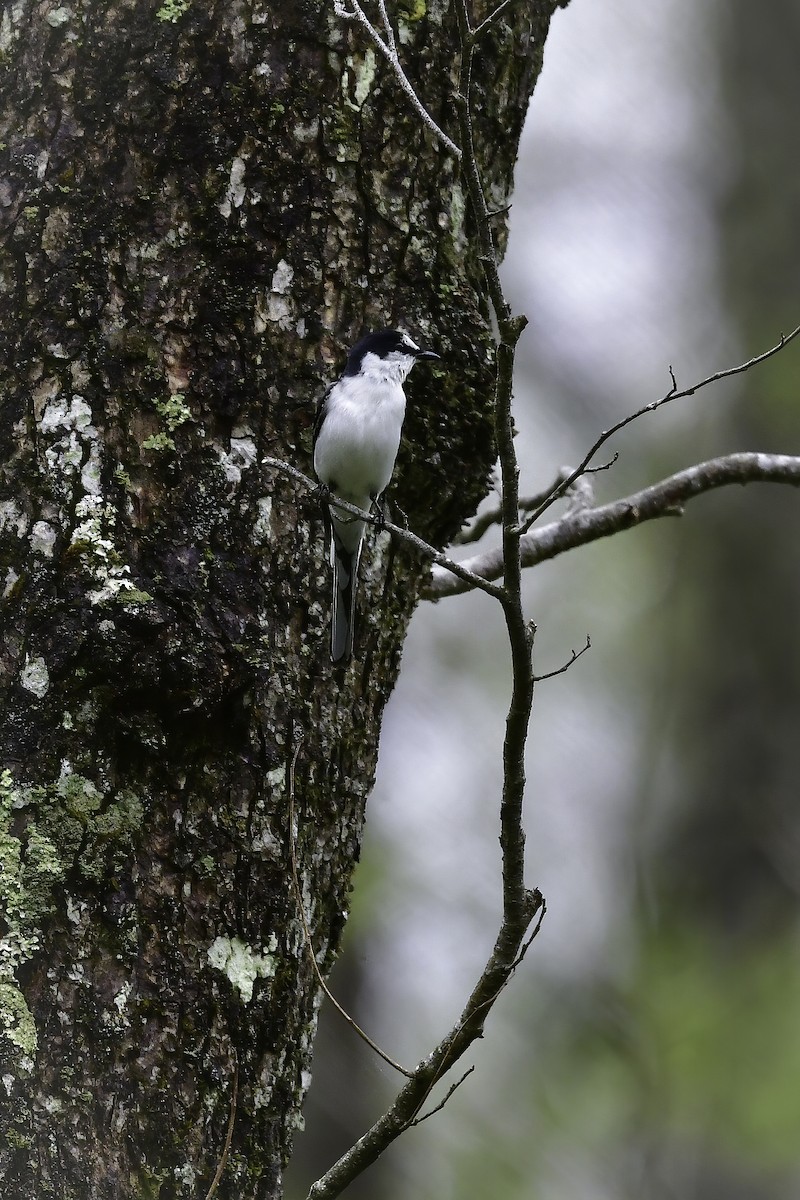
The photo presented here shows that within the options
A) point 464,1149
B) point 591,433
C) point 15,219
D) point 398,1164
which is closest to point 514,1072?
point 464,1149

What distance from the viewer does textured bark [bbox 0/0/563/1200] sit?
1910mm

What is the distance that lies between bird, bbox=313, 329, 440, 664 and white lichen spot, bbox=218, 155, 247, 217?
14.3 inches

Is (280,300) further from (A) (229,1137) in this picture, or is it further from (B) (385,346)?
(A) (229,1137)

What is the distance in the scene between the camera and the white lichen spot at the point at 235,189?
2.26 m

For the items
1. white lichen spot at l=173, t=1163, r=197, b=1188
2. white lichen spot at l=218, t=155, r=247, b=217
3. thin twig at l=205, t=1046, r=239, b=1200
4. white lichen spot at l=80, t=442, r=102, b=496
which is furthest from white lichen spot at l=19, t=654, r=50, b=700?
white lichen spot at l=218, t=155, r=247, b=217

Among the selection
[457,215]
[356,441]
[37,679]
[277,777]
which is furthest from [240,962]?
[457,215]

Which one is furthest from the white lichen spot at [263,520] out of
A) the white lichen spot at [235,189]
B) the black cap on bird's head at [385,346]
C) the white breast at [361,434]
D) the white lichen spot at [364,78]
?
the white lichen spot at [364,78]

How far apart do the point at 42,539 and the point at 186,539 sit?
250mm

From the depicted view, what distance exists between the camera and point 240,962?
2.03 metres

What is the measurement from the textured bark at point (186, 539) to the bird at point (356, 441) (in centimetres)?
5

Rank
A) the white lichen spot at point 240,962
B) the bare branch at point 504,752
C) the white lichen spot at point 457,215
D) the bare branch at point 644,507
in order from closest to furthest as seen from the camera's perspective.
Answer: the bare branch at point 504,752, the white lichen spot at point 240,962, the white lichen spot at point 457,215, the bare branch at point 644,507

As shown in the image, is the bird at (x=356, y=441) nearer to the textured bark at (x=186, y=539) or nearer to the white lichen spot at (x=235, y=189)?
the textured bark at (x=186, y=539)

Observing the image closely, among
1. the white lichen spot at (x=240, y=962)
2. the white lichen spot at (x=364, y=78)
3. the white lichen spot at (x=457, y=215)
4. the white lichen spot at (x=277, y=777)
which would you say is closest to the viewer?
the white lichen spot at (x=240, y=962)

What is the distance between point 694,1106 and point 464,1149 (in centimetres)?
172
